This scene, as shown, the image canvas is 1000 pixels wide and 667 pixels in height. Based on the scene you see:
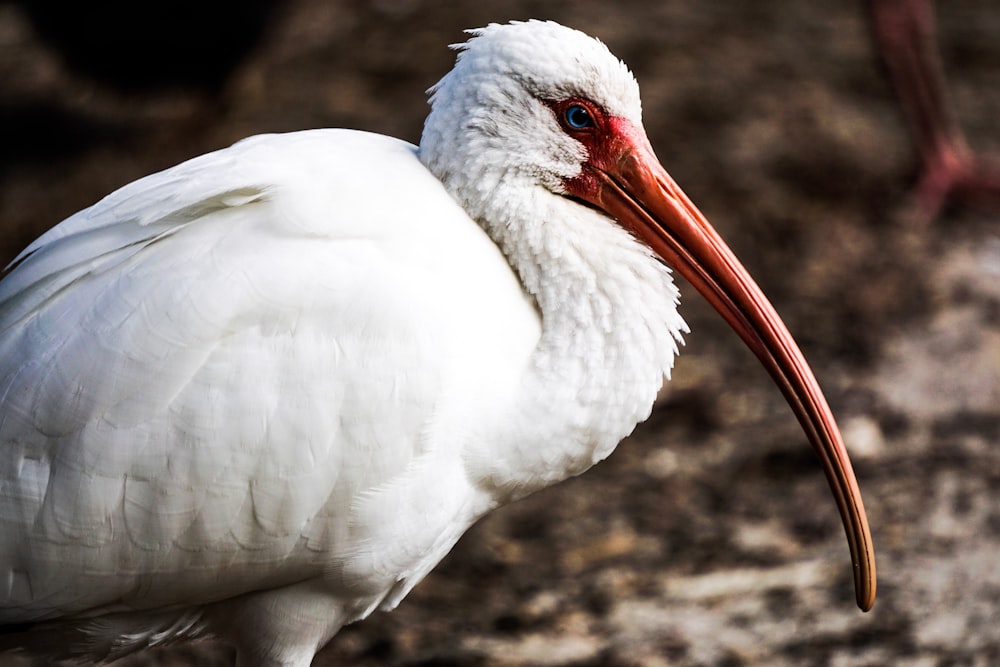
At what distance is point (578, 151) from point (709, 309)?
3436mm

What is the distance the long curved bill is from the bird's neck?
0.25 feet

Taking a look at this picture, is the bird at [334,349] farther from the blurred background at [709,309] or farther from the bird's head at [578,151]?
the blurred background at [709,309]

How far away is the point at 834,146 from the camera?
23.8 ft

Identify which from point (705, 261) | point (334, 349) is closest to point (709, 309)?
point (705, 261)

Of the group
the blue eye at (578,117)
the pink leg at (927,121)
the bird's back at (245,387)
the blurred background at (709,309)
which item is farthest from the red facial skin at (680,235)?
the pink leg at (927,121)

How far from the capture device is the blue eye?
9.12ft

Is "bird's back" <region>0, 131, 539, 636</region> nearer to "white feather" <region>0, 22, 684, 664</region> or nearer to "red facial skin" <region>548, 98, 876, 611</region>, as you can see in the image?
"white feather" <region>0, 22, 684, 664</region>

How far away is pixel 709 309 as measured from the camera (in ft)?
20.1

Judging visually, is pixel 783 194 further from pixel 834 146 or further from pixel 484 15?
pixel 484 15

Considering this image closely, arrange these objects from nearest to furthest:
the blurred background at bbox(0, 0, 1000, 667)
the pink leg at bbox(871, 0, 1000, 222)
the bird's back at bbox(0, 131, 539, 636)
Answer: the bird's back at bbox(0, 131, 539, 636) → the blurred background at bbox(0, 0, 1000, 667) → the pink leg at bbox(871, 0, 1000, 222)

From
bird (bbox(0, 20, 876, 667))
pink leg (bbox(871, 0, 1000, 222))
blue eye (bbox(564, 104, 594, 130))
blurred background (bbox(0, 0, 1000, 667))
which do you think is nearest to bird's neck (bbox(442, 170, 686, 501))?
bird (bbox(0, 20, 876, 667))

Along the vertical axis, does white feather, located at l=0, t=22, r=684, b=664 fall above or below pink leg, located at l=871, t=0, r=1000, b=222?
above

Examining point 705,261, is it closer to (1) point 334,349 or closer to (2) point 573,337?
A: (2) point 573,337

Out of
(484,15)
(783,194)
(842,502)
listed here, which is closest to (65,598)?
(842,502)
